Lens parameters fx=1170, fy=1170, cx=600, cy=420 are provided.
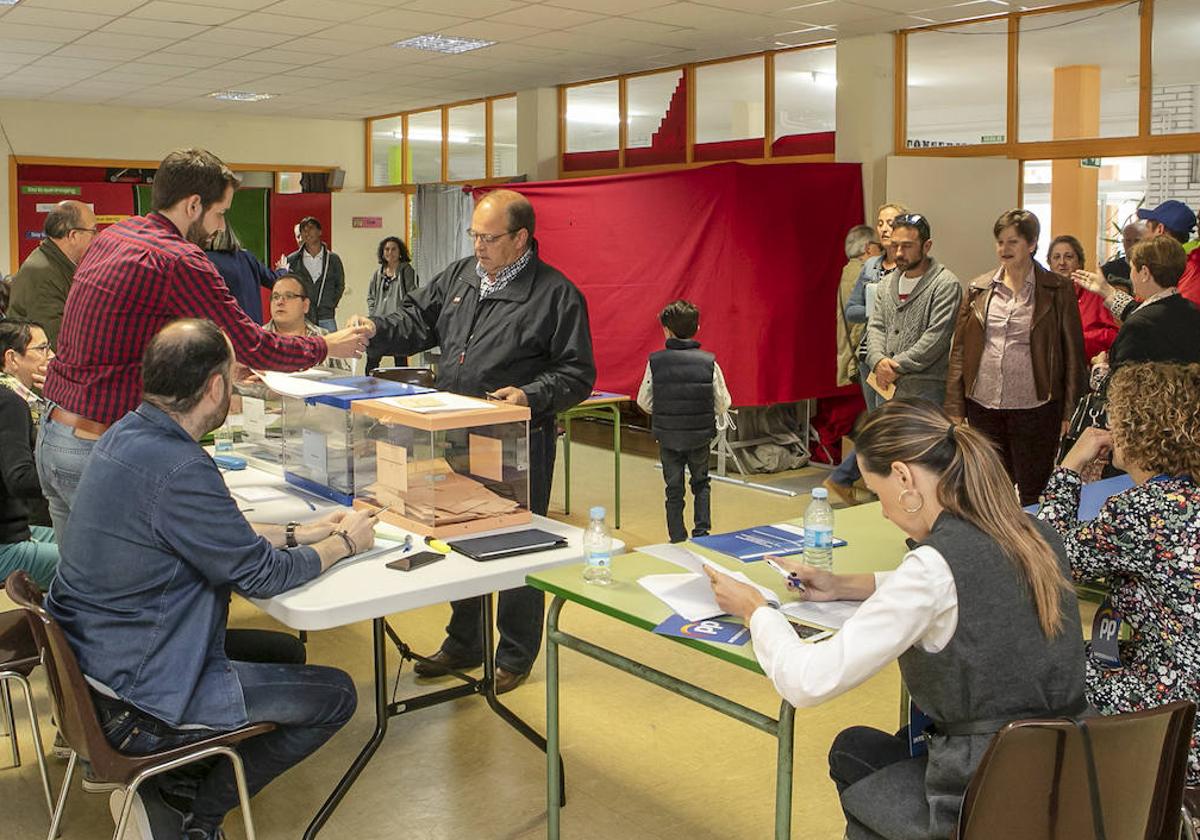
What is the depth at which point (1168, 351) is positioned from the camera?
13.8ft

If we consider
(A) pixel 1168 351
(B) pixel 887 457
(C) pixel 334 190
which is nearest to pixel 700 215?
(A) pixel 1168 351

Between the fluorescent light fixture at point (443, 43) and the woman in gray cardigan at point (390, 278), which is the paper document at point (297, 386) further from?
the woman in gray cardigan at point (390, 278)

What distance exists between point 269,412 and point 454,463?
40.3 inches

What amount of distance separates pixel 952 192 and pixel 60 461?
5691 millimetres

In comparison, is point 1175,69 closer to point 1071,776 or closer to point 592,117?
point 592,117

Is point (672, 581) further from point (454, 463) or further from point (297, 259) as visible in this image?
point (297, 259)

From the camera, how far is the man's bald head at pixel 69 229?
571 centimetres

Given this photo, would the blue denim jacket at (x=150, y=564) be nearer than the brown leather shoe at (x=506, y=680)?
Yes

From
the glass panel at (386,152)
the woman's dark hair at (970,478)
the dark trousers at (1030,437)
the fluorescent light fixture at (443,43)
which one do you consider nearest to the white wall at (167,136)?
the glass panel at (386,152)

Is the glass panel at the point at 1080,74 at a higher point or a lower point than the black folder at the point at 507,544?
higher

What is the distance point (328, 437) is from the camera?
3.54 m

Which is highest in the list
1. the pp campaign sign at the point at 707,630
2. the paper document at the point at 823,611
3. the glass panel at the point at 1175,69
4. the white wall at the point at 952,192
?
the glass panel at the point at 1175,69

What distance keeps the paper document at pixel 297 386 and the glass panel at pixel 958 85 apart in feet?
17.1

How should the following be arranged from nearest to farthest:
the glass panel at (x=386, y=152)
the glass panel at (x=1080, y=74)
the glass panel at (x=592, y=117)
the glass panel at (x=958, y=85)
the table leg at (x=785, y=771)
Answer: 1. the table leg at (x=785, y=771)
2. the glass panel at (x=1080, y=74)
3. the glass panel at (x=958, y=85)
4. the glass panel at (x=592, y=117)
5. the glass panel at (x=386, y=152)
